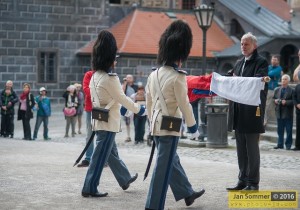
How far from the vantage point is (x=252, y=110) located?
9.22m

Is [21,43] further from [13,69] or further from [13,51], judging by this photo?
[13,69]

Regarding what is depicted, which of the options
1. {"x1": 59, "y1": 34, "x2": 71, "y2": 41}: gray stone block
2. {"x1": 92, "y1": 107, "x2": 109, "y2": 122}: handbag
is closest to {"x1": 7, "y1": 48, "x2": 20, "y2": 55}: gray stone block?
{"x1": 59, "y1": 34, "x2": 71, "y2": 41}: gray stone block

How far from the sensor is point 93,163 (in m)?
9.11

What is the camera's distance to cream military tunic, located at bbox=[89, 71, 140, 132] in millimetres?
9156

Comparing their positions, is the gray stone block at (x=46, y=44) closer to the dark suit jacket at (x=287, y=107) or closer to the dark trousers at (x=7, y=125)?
the dark trousers at (x=7, y=125)

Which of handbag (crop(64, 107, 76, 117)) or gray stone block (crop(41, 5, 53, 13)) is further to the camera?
gray stone block (crop(41, 5, 53, 13))

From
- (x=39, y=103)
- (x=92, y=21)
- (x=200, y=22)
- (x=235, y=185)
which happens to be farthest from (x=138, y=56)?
(x=235, y=185)

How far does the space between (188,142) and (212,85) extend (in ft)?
27.4

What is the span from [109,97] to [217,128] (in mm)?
7914

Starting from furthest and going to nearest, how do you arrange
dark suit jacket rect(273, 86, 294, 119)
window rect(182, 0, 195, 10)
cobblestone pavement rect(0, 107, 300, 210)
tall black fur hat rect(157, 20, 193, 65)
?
1. window rect(182, 0, 195, 10)
2. dark suit jacket rect(273, 86, 294, 119)
3. cobblestone pavement rect(0, 107, 300, 210)
4. tall black fur hat rect(157, 20, 193, 65)

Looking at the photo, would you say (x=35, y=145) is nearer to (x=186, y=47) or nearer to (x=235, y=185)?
(x=235, y=185)

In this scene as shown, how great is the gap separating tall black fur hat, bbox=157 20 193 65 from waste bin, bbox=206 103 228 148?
885 centimetres

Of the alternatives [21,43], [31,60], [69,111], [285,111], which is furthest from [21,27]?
[285,111]

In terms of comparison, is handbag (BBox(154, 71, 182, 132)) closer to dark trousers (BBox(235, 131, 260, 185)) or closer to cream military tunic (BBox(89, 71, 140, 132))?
cream military tunic (BBox(89, 71, 140, 132))
